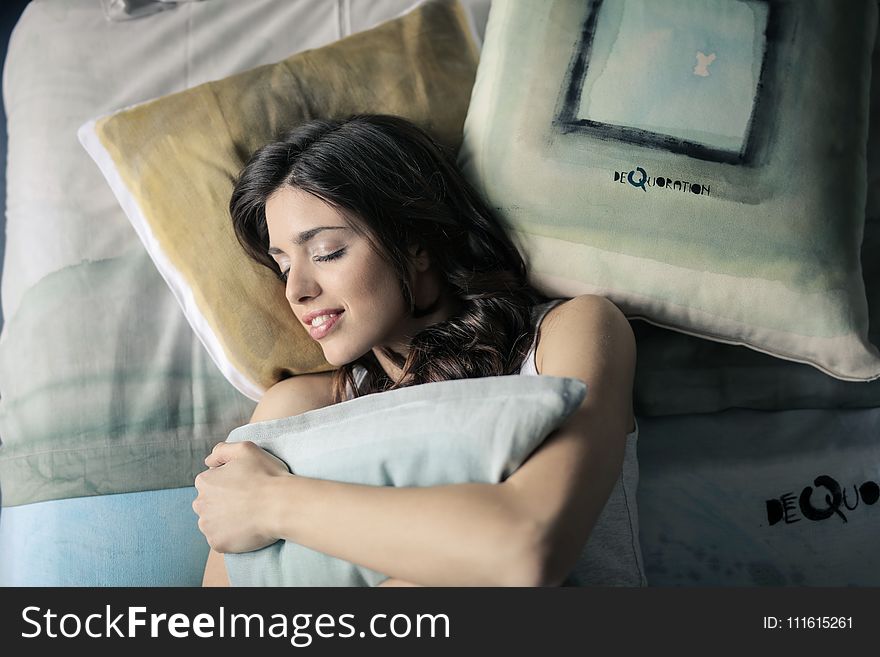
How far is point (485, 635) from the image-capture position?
82 cm

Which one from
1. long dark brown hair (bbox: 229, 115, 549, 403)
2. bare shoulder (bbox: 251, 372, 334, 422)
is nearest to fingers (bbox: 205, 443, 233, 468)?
bare shoulder (bbox: 251, 372, 334, 422)

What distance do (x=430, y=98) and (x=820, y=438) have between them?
0.78 m

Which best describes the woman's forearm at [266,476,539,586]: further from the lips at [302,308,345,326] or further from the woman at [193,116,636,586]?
the lips at [302,308,345,326]

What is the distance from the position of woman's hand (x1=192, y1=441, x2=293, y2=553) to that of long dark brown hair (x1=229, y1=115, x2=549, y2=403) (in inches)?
10.1

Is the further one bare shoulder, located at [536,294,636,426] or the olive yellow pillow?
the olive yellow pillow

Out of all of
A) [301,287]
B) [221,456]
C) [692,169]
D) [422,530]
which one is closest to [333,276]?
[301,287]

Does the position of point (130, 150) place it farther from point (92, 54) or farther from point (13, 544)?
point (13, 544)

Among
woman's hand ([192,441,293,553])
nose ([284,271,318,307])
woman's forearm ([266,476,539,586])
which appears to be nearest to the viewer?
woman's forearm ([266,476,539,586])

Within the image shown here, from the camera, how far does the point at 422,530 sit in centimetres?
80

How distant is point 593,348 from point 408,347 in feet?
0.98

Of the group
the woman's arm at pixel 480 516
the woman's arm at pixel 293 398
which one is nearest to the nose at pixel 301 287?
the woman's arm at pixel 293 398

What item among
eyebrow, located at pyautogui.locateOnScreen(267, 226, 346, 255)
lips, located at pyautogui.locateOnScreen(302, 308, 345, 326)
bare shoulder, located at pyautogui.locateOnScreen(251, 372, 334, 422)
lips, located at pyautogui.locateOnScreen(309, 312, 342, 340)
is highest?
eyebrow, located at pyautogui.locateOnScreen(267, 226, 346, 255)

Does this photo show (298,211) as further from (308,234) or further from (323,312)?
(323,312)

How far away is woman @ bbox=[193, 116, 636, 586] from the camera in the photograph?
799mm
